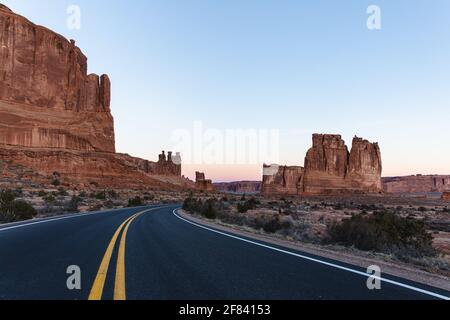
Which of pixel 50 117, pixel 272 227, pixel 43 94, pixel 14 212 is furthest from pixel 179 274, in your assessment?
pixel 43 94

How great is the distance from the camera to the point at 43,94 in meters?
90.8

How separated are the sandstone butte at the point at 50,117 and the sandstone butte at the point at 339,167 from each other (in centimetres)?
6389

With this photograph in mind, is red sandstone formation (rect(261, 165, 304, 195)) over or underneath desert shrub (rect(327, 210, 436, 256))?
over

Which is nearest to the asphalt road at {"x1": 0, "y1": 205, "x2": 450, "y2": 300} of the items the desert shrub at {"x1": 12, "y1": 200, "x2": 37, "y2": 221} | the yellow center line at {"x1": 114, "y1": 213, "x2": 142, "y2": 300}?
the yellow center line at {"x1": 114, "y1": 213, "x2": 142, "y2": 300}

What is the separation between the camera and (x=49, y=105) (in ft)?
302

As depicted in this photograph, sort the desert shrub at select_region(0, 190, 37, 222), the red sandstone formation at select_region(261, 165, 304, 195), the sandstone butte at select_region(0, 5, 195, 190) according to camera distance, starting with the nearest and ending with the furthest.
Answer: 1. the desert shrub at select_region(0, 190, 37, 222)
2. the sandstone butte at select_region(0, 5, 195, 190)
3. the red sandstone formation at select_region(261, 165, 304, 195)

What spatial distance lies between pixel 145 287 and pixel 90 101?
363 feet

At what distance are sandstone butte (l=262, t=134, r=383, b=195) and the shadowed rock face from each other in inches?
2910

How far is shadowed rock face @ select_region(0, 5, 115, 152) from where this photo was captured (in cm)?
8431

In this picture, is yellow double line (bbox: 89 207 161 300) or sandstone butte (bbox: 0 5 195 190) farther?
sandstone butte (bbox: 0 5 195 190)

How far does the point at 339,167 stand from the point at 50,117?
101m

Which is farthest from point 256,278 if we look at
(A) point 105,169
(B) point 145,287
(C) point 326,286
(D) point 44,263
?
(A) point 105,169

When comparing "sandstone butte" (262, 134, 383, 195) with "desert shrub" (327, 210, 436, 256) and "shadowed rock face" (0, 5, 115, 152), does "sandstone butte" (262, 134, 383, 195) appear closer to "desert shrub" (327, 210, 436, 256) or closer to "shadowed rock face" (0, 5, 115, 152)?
"shadowed rock face" (0, 5, 115, 152)

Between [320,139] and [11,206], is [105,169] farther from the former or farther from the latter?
[320,139]
